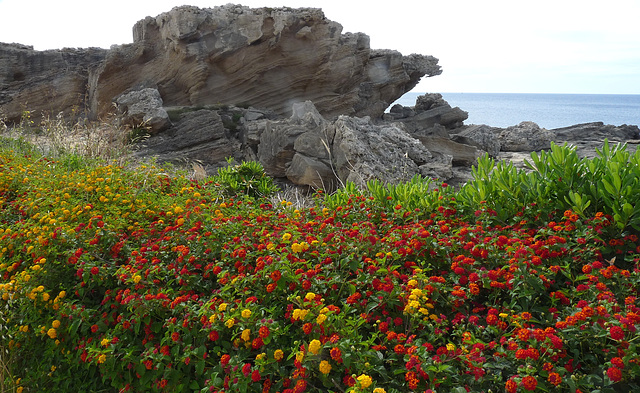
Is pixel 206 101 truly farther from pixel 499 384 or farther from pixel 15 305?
pixel 499 384

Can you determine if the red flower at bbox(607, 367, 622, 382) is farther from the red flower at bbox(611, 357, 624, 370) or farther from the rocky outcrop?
the rocky outcrop

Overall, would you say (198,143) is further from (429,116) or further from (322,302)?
(322,302)

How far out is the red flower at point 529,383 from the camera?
1.80 metres

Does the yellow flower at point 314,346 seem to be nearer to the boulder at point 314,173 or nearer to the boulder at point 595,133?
the boulder at point 314,173

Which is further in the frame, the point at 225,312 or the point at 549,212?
the point at 549,212

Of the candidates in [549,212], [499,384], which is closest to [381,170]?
[549,212]

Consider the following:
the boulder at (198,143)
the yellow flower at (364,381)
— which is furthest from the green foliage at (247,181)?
the boulder at (198,143)

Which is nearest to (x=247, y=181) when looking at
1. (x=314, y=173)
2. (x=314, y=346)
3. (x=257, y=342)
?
(x=314, y=173)

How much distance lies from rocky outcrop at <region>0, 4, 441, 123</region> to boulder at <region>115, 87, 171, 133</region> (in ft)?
7.91

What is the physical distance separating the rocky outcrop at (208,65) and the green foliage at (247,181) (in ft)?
35.6

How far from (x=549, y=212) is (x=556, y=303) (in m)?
0.95

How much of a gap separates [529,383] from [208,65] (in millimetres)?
16688

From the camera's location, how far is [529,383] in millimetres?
1803

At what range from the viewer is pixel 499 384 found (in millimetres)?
1989
